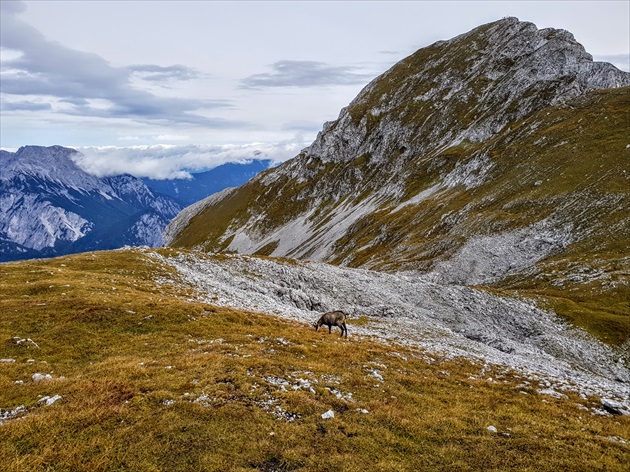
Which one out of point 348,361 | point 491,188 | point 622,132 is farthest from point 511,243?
point 348,361

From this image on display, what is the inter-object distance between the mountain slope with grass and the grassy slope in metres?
42.1

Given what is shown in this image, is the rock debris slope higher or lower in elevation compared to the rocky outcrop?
lower

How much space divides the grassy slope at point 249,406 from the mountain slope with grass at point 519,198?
1657 inches

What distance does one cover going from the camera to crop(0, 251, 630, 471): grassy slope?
12055 mm

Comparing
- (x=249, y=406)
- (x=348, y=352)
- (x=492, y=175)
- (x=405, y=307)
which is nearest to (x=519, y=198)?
(x=492, y=175)

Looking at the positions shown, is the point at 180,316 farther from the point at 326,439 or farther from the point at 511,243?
the point at 511,243

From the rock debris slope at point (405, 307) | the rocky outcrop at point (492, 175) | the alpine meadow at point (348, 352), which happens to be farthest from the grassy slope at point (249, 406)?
the rocky outcrop at point (492, 175)

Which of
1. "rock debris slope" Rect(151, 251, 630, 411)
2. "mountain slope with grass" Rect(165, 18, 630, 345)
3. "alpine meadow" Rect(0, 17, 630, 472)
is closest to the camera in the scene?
"alpine meadow" Rect(0, 17, 630, 472)

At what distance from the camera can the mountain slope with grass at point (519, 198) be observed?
7169 centimetres

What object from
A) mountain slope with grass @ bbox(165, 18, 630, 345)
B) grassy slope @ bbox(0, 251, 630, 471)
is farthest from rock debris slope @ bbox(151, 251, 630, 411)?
grassy slope @ bbox(0, 251, 630, 471)

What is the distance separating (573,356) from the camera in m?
45.5

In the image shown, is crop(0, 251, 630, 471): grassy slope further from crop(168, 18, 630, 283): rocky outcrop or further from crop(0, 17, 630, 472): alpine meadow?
crop(168, 18, 630, 283): rocky outcrop

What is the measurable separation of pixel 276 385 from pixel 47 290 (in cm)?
2947

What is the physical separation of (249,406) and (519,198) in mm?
102308
